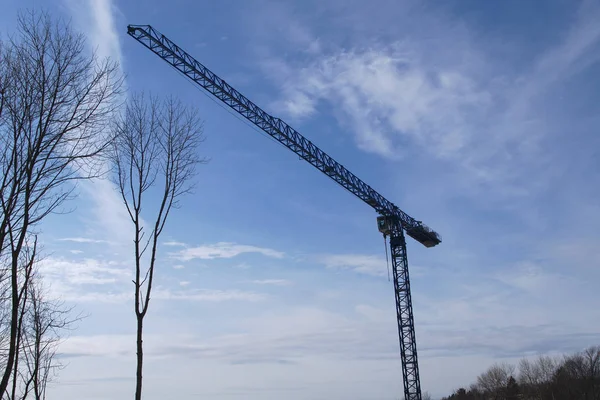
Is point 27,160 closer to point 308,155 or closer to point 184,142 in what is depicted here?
point 184,142

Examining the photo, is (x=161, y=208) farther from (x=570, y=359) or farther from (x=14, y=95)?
(x=570, y=359)

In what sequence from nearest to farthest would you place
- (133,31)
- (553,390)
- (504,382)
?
(133,31), (553,390), (504,382)

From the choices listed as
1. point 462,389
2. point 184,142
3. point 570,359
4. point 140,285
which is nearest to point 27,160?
point 140,285

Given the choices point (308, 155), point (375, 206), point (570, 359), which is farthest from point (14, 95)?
point (570, 359)

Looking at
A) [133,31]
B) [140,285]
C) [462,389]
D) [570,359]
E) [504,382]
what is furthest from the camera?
[462,389]

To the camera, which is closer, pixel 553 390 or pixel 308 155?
pixel 308 155

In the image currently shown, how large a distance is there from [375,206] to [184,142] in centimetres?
5385

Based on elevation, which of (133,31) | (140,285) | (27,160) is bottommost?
(140,285)

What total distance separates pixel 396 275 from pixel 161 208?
54965 millimetres

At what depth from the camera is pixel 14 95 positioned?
1016 centimetres

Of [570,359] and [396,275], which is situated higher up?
[396,275]

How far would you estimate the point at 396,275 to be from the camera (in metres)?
66.4

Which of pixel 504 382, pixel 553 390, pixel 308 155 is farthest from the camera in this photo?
pixel 504 382

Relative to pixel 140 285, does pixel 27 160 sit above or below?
above
